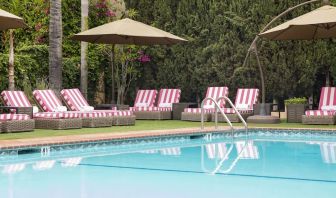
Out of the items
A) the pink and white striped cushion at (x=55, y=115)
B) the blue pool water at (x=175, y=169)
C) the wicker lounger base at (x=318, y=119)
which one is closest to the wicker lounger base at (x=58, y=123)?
the pink and white striped cushion at (x=55, y=115)

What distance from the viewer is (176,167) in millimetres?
8055

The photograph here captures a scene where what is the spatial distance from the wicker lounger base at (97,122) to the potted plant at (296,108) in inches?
182

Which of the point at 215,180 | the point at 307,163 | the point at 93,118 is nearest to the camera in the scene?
the point at 215,180

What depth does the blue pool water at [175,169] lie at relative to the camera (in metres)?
6.05

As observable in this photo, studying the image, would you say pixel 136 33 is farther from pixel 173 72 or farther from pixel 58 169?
pixel 58 169

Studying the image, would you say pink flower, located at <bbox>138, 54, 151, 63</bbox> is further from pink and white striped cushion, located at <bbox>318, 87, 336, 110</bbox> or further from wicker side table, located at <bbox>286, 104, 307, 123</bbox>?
pink and white striped cushion, located at <bbox>318, 87, 336, 110</bbox>

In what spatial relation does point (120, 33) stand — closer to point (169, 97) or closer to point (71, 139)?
point (169, 97)

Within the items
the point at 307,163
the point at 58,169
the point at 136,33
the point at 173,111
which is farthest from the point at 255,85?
the point at 58,169

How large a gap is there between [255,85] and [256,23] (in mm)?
1775

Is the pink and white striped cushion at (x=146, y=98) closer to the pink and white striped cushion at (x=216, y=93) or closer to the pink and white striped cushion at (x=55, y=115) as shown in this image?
the pink and white striped cushion at (x=216, y=93)

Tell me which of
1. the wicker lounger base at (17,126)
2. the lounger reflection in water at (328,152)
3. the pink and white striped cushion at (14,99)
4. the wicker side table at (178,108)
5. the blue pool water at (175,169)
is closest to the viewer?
the blue pool water at (175,169)

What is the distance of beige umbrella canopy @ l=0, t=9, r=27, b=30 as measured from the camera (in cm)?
1093

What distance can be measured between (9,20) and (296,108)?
293 inches

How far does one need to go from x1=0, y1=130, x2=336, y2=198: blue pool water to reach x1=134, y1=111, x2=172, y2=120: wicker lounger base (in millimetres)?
4670
